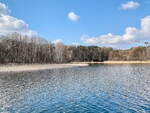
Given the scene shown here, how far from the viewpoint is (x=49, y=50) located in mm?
85625

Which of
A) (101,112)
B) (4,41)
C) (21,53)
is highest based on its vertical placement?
(4,41)

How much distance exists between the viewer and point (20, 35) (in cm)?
7594

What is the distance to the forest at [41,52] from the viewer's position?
69562mm

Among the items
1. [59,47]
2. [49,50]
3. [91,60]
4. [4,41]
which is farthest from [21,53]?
[91,60]

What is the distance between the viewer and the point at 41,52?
81.6 m

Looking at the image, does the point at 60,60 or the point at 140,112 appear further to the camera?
the point at 60,60

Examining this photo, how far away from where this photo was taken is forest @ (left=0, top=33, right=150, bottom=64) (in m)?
→ 69.6

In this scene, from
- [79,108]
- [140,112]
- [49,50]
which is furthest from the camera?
[49,50]

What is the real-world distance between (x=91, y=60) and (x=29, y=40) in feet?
195

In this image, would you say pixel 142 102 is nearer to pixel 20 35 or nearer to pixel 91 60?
pixel 20 35

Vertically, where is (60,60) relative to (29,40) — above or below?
below

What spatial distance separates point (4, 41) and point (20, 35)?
916 cm

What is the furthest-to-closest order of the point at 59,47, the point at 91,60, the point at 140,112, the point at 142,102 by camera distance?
the point at 91,60
the point at 59,47
the point at 142,102
the point at 140,112

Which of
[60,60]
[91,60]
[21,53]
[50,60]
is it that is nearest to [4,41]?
[21,53]
